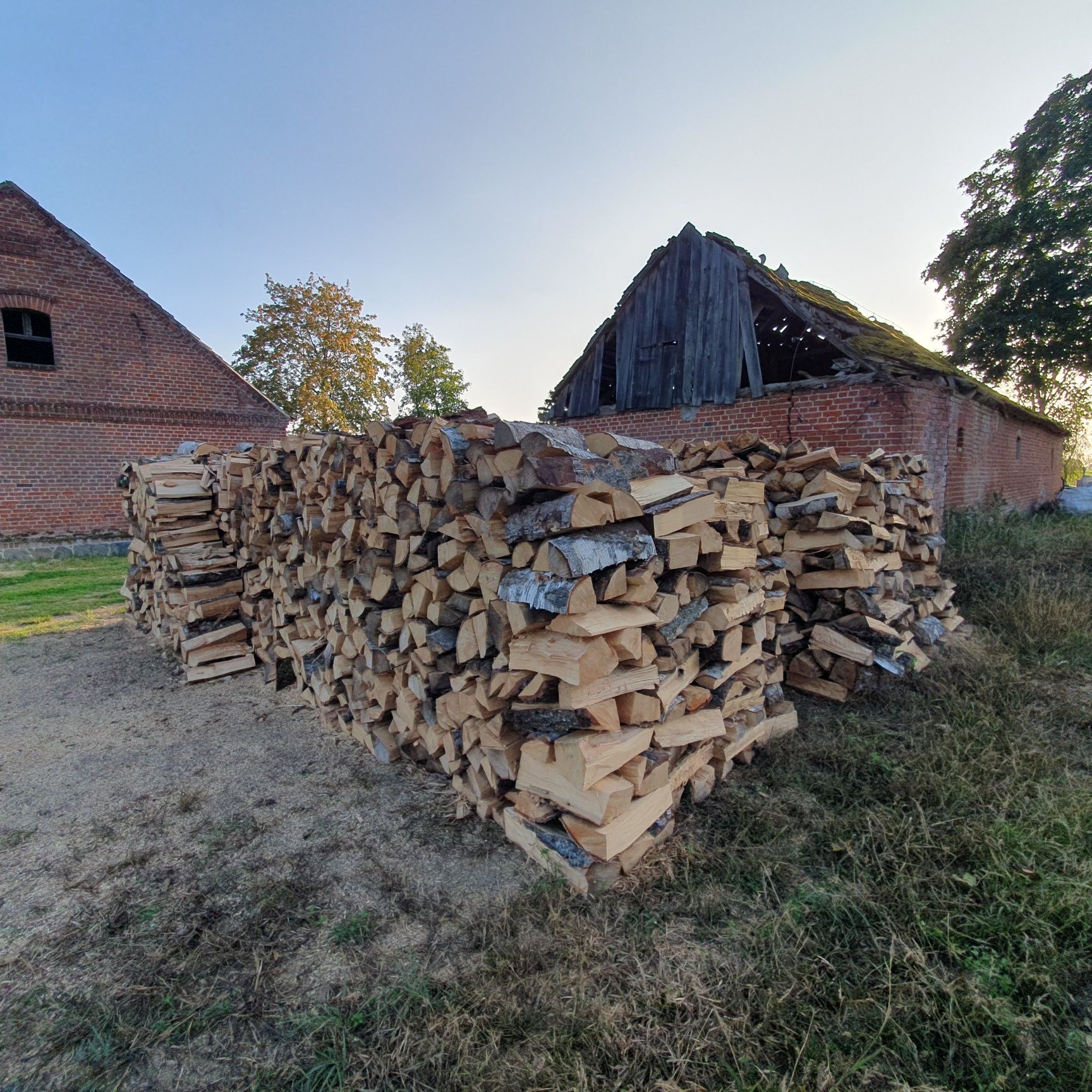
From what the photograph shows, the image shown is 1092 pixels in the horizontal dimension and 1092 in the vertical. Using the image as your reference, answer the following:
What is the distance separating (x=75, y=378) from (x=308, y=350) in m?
10.2

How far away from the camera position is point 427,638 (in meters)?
2.89

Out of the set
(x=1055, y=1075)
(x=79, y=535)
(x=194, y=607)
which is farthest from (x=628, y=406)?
(x=79, y=535)

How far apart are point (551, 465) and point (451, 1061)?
197cm

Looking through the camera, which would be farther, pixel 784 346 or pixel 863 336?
pixel 784 346

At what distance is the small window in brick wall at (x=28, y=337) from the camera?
1130 centimetres

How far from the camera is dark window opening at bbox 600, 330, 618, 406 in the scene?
9.59 meters

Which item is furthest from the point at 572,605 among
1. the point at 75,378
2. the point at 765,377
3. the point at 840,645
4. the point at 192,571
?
the point at 75,378

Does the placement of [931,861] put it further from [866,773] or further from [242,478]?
[242,478]

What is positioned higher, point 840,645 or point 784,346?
point 784,346

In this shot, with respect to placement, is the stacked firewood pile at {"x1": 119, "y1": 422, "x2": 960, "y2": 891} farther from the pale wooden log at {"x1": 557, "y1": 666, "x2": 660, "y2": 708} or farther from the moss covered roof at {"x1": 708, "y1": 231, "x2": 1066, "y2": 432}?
the moss covered roof at {"x1": 708, "y1": 231, "x2": 1066, "y2": 432}

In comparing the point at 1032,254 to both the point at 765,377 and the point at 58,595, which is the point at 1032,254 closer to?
the point at 765,377

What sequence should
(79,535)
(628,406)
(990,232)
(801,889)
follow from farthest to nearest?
(990,232)
(79,535)
(628,406)
(801,889)

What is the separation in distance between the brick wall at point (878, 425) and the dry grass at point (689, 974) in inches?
201

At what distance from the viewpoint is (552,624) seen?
2281 millimetres
